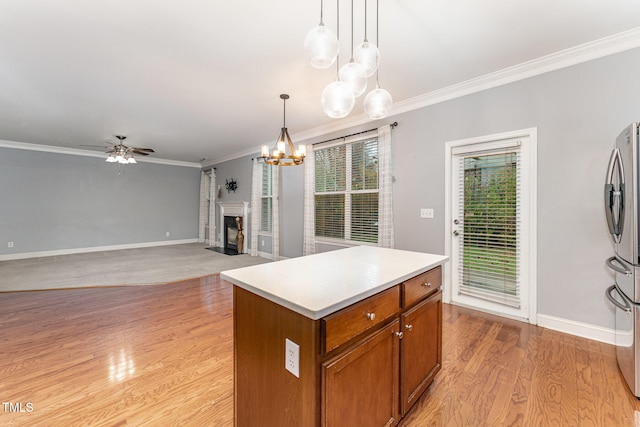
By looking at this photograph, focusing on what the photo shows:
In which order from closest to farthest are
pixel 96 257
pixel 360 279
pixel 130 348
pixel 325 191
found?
pixel 360 279 → pixel 130 348 → pixel 325 191 → pixel 96 257

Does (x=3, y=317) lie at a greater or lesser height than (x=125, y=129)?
lesser

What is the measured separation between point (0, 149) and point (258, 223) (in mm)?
5556

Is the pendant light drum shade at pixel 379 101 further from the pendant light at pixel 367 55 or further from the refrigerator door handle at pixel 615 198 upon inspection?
the refrigerator door handle at pixel 615 198

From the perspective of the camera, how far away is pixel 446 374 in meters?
1.91

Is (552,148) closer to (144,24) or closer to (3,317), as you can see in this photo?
(144,24)

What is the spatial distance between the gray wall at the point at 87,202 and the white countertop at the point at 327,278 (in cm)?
745

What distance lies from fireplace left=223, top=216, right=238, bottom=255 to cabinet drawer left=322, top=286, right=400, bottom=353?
6.14 m

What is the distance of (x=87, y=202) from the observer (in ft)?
21.8

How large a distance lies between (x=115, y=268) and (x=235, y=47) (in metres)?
4.80

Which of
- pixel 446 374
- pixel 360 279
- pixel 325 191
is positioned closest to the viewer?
pixel 360 279

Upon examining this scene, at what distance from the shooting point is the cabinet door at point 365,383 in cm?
100

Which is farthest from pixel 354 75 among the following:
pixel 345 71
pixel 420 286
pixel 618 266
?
pixel 618 266

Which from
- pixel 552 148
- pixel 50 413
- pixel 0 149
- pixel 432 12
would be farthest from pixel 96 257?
pixel 552 148

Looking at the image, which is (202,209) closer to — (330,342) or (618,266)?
(330,342)
